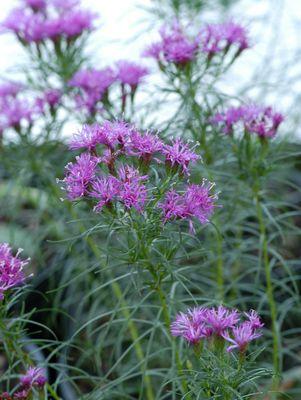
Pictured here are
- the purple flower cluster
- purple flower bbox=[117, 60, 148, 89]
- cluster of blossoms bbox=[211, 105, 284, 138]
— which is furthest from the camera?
the purple flower cluster

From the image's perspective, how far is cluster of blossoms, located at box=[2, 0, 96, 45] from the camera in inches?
61.1

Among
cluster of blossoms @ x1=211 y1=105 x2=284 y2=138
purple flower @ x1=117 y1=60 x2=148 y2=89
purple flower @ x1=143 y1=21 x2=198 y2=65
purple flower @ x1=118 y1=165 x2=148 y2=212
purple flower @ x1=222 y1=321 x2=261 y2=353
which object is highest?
purple flower @ x1=143 y1=21 x2=198 y2=65

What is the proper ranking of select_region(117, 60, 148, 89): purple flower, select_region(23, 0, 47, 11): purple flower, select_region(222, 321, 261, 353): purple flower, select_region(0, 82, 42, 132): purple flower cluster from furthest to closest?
select_region(23, 0, 47, 11): purple flower → select_region(0, 82, 42, 132): purple flower cluster → select_region(117, 60, 148, 89): purple flower → select_region(222, 321, 261, 353): purple flower

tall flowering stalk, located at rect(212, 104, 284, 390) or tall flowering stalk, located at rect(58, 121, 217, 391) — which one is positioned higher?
tall flowering stalk, located at rect(58, 121, 217, 391)

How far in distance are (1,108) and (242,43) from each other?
501 mm

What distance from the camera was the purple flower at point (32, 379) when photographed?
A: 95 cm

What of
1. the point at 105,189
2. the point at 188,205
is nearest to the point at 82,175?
the point at 105,189

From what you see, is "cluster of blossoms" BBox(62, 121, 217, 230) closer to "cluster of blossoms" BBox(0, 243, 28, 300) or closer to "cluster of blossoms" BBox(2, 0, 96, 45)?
"cluster of blossoms" BBox(0, 243, 28, 300)

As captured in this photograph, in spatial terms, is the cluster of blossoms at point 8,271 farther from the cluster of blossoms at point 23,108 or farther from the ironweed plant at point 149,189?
the cluster of blossoms at point 23,108

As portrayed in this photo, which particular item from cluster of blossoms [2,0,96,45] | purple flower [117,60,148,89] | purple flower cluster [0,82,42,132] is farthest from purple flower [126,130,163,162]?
cluster of blossoms [2,0,96,45]

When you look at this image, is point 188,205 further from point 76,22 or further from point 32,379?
point 76,22

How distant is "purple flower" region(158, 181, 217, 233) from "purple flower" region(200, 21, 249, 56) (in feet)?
1.58

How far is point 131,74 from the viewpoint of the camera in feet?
4.50

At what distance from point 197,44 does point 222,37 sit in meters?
0.07
